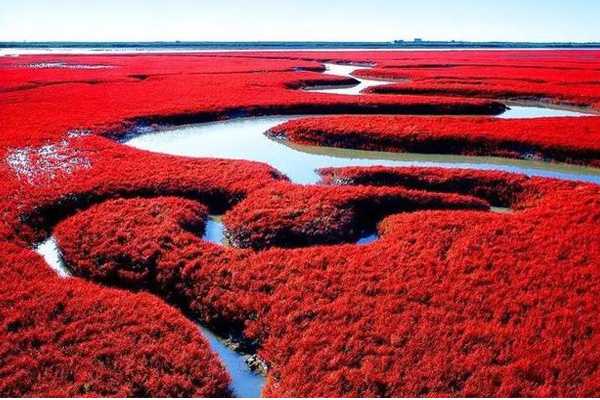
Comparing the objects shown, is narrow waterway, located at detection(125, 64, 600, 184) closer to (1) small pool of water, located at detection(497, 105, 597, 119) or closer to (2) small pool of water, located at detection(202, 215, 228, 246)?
(2) small pool of water, located at detection(202, 215, 228, 246)

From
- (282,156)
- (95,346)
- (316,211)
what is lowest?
(95,346)

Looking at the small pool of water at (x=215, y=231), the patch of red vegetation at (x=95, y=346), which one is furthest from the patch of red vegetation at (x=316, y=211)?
the patch of red vegetation at (x=95, y=346)

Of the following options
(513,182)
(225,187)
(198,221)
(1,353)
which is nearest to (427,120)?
(513,182)

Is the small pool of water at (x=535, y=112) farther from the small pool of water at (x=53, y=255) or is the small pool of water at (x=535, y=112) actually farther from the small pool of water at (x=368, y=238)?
the small pool of water at (x=53, y=255)

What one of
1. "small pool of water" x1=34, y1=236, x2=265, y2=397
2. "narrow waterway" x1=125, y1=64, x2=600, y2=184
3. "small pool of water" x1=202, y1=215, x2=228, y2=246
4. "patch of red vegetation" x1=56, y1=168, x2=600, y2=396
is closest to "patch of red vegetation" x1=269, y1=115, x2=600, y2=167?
"narrow waterway" x1=125, y1=64, x2=600, y2=184

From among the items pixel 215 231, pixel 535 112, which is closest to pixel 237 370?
pixel 215 231

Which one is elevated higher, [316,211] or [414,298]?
[316,211]

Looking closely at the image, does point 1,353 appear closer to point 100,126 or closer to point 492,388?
point 492,388

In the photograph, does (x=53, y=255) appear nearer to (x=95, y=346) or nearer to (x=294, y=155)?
(x=95, y=346)
